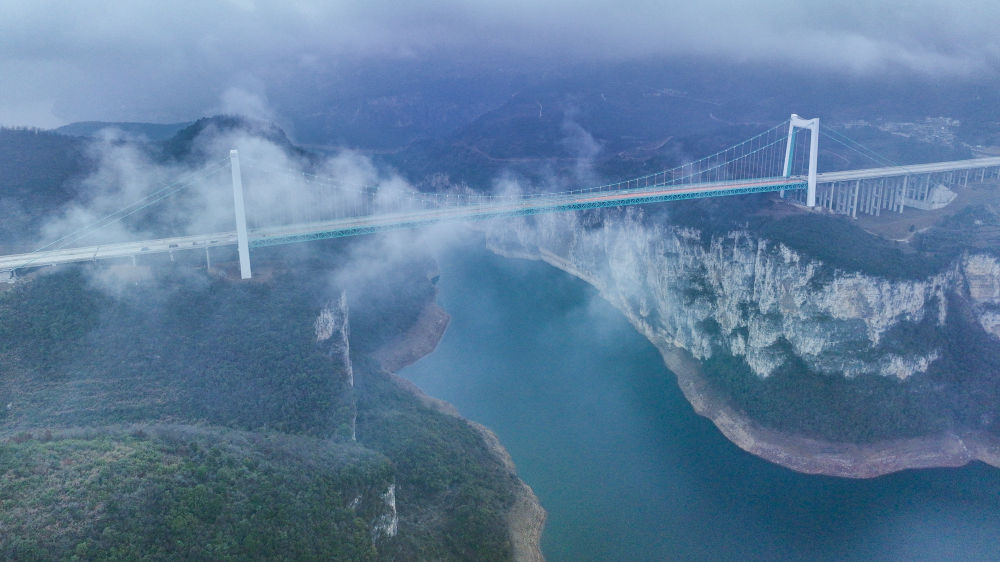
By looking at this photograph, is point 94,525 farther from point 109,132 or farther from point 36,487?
point 109,132

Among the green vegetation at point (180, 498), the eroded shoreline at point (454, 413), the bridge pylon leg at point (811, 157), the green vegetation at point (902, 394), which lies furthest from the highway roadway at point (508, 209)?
the green vegetation at point (180, 498)

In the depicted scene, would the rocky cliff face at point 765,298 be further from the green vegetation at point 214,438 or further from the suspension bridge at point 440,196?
the green vegetation at point 214,438

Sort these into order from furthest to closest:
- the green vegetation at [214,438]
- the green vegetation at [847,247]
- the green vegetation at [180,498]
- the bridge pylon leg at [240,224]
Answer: the green vegetation at [847,247], the bridge pylon leg at [240,224], the green vegetation at [214,438], the green vegetation at [180,498]

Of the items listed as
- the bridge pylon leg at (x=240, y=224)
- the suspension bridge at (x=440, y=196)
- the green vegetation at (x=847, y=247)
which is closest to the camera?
the bridge pylon leg at (x=240, y=224)

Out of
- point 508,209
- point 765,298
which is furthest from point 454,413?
point 765,298

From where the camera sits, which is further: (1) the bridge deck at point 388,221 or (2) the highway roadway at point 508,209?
(2) the highway roadway at point 508,209
